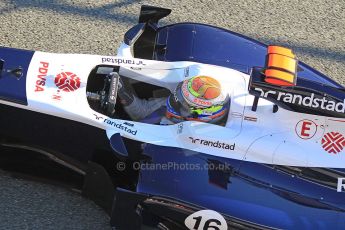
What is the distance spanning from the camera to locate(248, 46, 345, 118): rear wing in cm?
338

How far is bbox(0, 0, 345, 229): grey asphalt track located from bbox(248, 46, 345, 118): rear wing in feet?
5.64

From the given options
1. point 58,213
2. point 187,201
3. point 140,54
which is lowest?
point 58,213

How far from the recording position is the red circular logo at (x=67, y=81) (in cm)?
351

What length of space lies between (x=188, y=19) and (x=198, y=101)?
2223 millimetres

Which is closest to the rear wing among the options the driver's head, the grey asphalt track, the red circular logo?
the driver's head

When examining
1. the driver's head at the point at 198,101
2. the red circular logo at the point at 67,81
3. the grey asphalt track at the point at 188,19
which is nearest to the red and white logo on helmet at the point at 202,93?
the driver's head at the point at 198,101

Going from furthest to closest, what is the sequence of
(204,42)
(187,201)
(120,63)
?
(204,42)
(120,63)
(187,201)

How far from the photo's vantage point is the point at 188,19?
5.39 metres

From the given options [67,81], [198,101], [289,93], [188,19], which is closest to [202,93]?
[198,101]

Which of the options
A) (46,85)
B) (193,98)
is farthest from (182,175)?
(46,85)

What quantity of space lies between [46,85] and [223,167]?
3.80ft

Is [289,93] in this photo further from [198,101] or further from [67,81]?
[67,81]

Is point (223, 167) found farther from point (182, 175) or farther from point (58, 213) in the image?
point (58, 213)

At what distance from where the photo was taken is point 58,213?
3.91m
